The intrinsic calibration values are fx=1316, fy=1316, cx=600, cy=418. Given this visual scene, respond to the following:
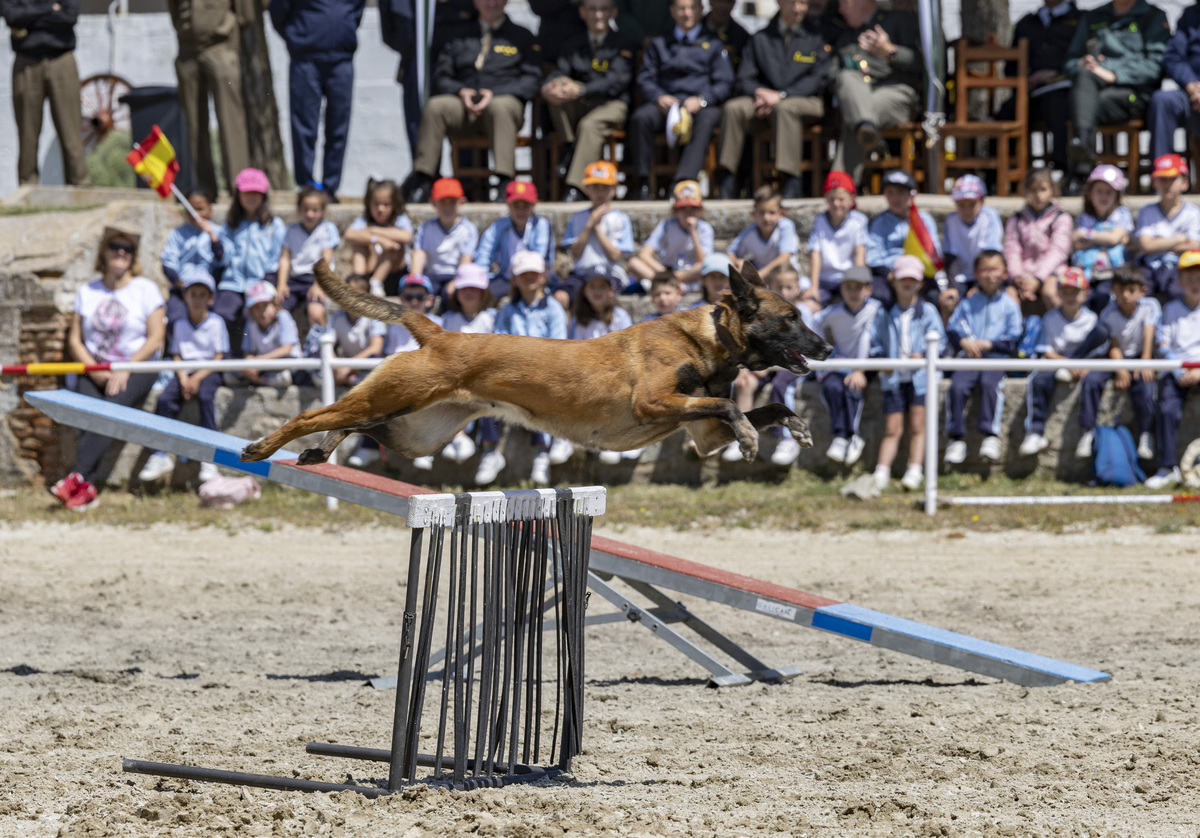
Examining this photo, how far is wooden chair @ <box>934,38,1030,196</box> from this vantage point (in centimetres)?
1183

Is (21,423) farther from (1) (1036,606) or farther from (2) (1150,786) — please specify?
(2) (1150,786)

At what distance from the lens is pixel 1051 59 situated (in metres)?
12.2

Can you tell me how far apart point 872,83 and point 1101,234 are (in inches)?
95.0

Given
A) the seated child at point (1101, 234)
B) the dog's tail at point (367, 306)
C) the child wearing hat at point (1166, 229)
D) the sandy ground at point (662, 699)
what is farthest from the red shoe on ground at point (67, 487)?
the child wearing hat at point (1166, 229)

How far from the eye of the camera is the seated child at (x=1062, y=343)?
992cm

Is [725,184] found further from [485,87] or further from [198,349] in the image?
[198,349]

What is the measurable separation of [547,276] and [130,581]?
407 centimetres

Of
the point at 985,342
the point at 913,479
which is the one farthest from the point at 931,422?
the point at 985,342

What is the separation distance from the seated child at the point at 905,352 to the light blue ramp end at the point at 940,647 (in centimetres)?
427

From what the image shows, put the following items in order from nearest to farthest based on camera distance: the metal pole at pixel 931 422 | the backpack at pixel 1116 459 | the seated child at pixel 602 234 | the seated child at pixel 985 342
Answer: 1. the metal pole at pixel 931 422
2. the backpack at pixel 1116 459
3. the seated child at pixel 985 342
4. the seated child at pixel 602 234

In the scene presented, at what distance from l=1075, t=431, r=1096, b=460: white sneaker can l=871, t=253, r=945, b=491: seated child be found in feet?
3.95

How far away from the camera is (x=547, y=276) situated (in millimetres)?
10586

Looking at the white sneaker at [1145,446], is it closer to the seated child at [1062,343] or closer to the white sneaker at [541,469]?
the seated child at [1062,343]

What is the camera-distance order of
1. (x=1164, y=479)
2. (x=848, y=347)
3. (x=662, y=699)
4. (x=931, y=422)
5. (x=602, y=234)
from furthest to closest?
(x=602, y=234) < (x=848, y=347) < (x=1164, y=479) < (x=931, y=422) < (x=662, y=699)
